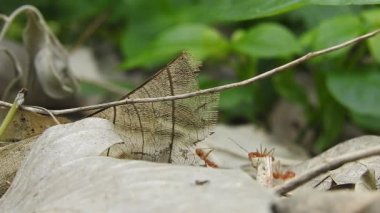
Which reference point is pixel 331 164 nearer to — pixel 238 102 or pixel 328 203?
pixel 328 203

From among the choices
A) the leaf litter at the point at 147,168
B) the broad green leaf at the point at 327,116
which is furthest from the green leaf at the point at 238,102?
the leaf litter at the point at 147,168

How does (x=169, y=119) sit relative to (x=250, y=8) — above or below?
below

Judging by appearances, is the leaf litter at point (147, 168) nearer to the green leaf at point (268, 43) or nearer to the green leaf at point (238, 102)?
the green leaf at point (268, 43)

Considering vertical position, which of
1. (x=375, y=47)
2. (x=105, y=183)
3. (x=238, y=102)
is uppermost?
(x=375, y=47)

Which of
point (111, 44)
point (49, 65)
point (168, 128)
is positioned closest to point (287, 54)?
point (49, 65)

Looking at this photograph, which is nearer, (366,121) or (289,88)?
(366,121)

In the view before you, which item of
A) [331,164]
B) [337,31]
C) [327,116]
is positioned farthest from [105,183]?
[327,116]

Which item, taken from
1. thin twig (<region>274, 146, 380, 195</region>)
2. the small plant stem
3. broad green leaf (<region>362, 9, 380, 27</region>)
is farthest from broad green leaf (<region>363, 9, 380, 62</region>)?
thin twig (<region>274, 146, 380, 195</region>)

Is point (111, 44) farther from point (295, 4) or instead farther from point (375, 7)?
point (295, 4)
